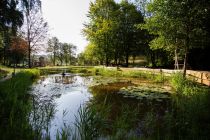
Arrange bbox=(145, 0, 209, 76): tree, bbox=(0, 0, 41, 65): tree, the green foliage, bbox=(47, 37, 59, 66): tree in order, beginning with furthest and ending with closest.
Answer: bbox=(47, 37, 59, 66): tree
the green foliage
bbox=(145, 0, 209, 76): tree
bbox=(0, 0, 41, 65): tree

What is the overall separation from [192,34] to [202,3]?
2.77 m

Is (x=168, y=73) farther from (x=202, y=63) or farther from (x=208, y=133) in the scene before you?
(x=208, y=133)

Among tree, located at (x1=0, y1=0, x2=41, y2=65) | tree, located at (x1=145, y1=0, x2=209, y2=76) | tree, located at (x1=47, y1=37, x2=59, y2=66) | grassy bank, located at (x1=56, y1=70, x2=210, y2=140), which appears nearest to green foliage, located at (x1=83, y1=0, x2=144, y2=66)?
tree, located at (x1=145, y1=0, x2=209, y2=76)

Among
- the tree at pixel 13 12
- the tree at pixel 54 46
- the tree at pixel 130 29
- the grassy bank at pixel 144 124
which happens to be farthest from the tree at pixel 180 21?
the tree at pixel 54 46

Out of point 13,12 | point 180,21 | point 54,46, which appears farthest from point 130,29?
point 54,46

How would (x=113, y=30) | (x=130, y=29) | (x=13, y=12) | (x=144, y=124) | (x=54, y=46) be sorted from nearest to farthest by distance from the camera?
(x=144, y=124) < (x=13, y=12) < (x=113, y=30) < (x=130, y=29) < (x=54, y=46)

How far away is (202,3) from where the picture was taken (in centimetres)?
1634

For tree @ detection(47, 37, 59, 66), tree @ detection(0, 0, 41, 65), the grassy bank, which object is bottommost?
the grassy bank

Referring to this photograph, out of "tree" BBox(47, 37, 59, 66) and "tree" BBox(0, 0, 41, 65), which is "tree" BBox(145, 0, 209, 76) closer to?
"tree" BBox(0, 0, 41, 65)

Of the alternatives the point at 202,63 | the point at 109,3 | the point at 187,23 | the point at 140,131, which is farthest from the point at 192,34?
the point at 109,3

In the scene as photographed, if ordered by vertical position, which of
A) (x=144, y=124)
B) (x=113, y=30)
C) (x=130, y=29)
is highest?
(x=130, y=29)

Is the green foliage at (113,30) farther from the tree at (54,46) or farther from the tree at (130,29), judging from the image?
the tree at (54,46)

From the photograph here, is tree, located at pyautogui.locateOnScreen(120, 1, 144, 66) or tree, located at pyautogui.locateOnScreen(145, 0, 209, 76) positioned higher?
tree, located at pyautogui.locateOnScreen(120, 1, 144, 66)

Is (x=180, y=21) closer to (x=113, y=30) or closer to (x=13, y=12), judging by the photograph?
(x=13, y=12)
